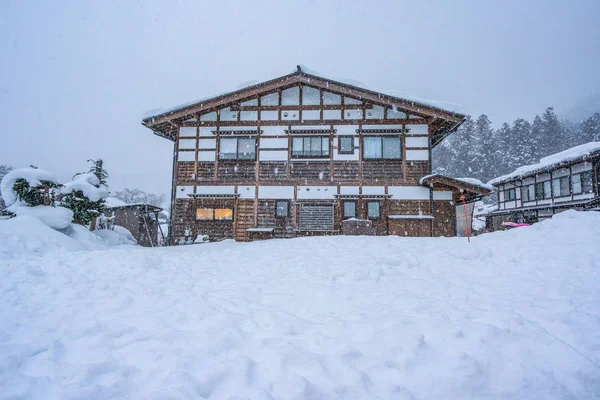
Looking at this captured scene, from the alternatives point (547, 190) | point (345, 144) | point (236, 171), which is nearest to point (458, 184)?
point (345, 144)

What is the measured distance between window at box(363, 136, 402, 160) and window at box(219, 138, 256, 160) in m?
5.61

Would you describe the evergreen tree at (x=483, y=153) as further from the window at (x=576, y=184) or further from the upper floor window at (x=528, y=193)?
the window at (x=576, y=184)

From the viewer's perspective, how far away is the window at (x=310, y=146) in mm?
14047

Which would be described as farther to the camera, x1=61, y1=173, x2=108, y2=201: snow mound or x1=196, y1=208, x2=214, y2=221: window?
x1=196, y1=208, x2=214, y2=221: window

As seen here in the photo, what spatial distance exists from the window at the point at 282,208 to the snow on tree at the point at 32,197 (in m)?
7.99

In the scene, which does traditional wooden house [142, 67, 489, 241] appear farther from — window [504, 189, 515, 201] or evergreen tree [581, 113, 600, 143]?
evergreen tree [581, 113, 600, 143]

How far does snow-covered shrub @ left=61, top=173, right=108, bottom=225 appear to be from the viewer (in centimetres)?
1177

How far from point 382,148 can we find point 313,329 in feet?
40.5

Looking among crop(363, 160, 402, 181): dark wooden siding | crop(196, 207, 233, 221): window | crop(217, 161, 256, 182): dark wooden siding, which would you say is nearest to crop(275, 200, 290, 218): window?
crop(217, 161, 256, 182): dark wooden siding

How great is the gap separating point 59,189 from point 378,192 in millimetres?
13488

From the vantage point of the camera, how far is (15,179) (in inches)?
382

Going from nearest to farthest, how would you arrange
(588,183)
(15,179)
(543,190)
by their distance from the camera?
(15,179), (588,183), (543,190)

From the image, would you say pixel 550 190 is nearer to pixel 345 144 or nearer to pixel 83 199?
pixel 345 144

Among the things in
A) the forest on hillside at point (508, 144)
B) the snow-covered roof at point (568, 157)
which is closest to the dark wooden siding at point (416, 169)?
the snow-covered roof at point (568, 157)
